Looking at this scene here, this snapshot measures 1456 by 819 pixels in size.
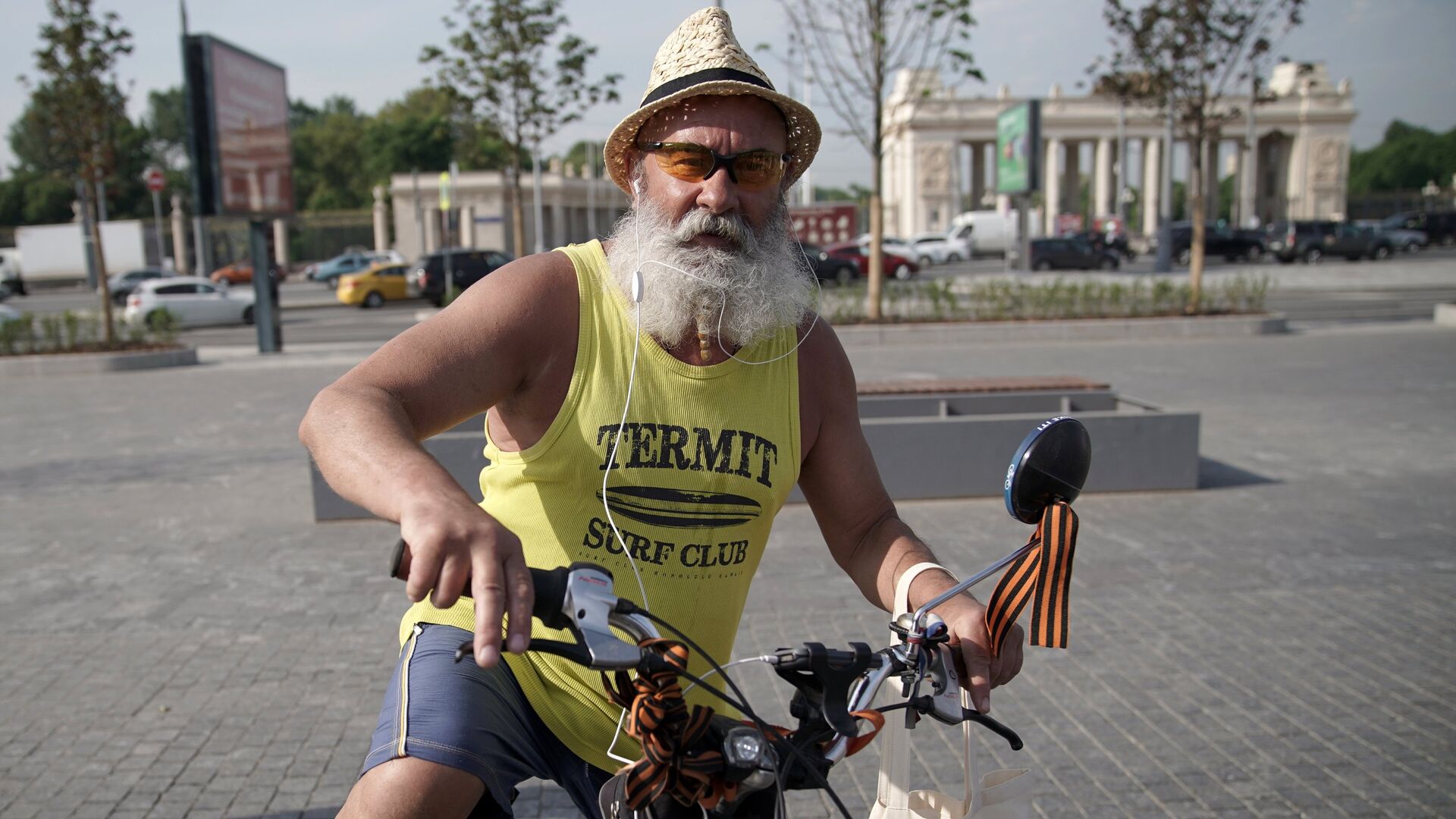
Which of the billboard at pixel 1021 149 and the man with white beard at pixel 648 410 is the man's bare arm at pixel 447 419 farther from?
the billboard at pixel 1021 149

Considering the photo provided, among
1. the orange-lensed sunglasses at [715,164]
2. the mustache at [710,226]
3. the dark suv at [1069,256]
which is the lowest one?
the dark suv at [1069,256]

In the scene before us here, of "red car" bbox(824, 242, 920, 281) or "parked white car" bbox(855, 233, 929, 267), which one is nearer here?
"red car" bbox(824, 242, 920, 281)

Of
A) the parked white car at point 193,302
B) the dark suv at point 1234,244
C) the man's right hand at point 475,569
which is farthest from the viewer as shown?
the dark suv at point 1234,244

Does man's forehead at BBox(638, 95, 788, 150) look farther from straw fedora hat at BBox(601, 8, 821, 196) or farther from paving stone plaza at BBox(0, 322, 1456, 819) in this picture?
paving stone plaza at BBox(0, 322, 1456, 819)

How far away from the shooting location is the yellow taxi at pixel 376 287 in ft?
114

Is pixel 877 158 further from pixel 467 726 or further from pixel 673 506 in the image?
pixel 467 726

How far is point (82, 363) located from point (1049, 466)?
59.7ft

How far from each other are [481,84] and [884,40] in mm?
10202

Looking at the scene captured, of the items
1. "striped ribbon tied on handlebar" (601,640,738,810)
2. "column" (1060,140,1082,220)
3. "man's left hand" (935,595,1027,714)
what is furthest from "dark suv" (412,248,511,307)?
"column" (1060,140,1082,220)

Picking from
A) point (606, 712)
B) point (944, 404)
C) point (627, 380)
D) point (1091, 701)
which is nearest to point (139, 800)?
point (606, 712)

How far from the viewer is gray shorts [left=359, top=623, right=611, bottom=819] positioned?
1711 mm

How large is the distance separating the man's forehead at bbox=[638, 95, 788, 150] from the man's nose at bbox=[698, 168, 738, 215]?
9 centimetres

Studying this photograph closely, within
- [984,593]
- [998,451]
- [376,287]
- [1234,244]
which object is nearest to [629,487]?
[984,593]

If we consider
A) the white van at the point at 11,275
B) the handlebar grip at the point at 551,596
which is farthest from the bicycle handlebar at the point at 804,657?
the white van at the point at 11,275
